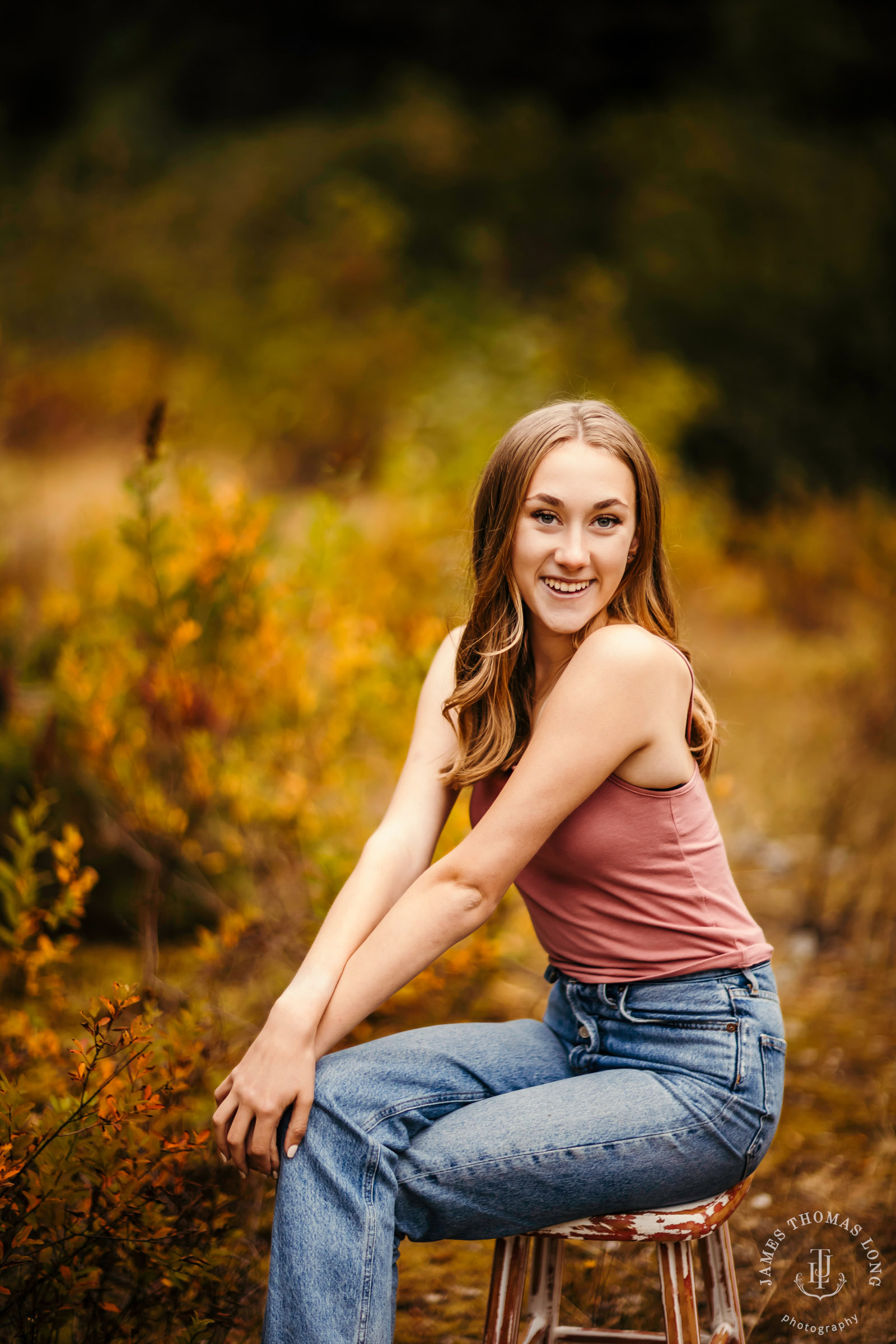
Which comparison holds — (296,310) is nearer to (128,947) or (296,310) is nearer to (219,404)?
(219,404)

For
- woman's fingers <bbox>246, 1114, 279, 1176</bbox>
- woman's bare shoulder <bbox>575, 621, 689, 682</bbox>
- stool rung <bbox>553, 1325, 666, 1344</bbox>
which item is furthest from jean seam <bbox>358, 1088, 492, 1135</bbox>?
woman's bare shoulder <bbox>575, 621, 689, 682</bbox>

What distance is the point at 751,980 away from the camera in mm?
1382

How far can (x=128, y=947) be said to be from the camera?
313 cm

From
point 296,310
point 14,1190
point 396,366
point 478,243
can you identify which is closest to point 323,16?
point 478,243

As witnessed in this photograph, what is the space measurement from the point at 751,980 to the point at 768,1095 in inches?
5.6

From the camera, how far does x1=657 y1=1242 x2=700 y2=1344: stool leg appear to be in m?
1.28

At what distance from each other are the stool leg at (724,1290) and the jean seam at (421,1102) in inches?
16.2

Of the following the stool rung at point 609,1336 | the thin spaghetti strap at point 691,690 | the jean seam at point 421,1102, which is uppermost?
the thin spaghetti strap at point 691,690

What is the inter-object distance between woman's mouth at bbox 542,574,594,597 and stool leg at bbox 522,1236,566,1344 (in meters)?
0.96

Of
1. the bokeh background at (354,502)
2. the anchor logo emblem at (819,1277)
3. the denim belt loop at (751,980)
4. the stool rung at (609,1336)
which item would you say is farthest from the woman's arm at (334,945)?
the anchor logo emblem at (819,1277)

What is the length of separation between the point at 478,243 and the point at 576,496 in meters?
11.1

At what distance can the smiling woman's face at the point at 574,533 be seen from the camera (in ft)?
4.79

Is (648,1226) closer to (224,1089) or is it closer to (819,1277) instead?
(224,1089)

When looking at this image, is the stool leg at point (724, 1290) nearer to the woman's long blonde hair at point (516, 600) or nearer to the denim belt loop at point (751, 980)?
the denim belt loop at point (751, 980)
